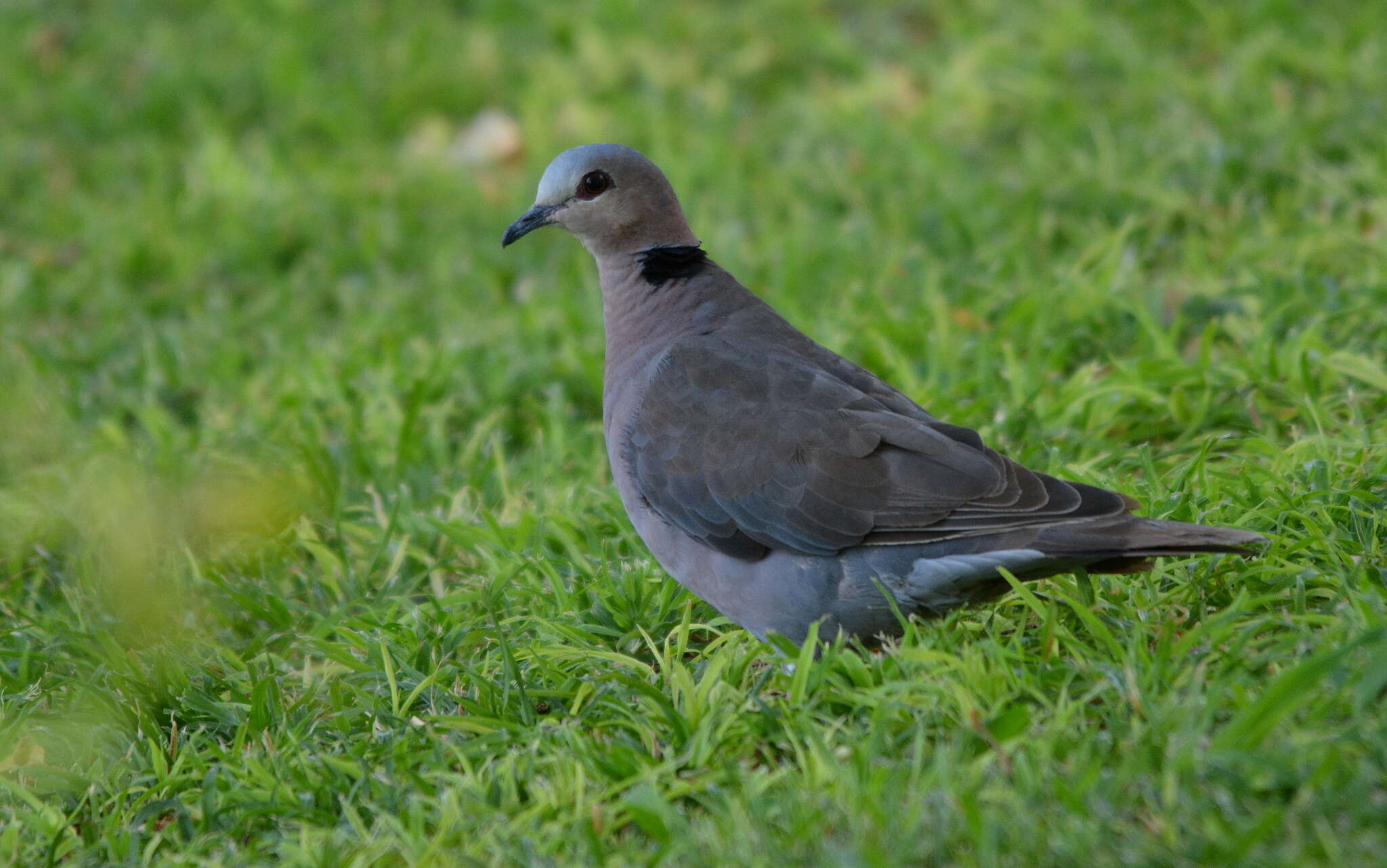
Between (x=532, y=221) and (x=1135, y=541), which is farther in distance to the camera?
(x=532, y=221)

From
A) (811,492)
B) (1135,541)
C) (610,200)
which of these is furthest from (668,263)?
(1135,541)

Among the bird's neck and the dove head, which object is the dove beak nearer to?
the dove head

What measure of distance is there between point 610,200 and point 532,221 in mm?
245

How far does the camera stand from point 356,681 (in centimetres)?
341

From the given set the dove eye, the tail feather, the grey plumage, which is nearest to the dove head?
the dove eye

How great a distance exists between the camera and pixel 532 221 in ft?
12.7

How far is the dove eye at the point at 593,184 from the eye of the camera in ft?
12.5

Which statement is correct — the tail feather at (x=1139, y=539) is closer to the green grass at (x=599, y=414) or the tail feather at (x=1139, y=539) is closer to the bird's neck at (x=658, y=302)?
the green grass at (x=599, y=414)

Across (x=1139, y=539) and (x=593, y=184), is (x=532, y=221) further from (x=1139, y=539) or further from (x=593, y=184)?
(x=1139, y=539)

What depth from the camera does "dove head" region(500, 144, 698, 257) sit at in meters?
3.81

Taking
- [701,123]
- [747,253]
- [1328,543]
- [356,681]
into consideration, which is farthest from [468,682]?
[701,123]

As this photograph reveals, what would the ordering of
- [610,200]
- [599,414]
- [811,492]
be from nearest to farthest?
1. [811,492]
2. [610,200]
3. [599,414]

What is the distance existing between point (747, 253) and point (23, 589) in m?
3.25

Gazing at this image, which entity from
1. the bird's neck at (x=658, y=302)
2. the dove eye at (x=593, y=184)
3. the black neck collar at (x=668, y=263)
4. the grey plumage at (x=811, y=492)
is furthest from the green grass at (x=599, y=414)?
the dove eye at (x=593, y=184)
